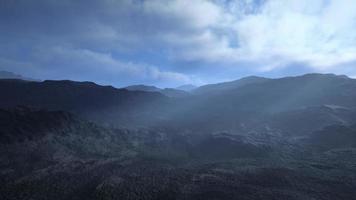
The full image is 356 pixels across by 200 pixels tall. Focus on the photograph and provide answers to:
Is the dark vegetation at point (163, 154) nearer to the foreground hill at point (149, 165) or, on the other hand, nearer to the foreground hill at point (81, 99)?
the foreground hill at point (149, 165)

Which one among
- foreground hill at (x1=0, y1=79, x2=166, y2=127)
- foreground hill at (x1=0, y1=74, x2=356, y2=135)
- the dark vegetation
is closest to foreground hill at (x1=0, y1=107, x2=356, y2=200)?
the dark vegetation

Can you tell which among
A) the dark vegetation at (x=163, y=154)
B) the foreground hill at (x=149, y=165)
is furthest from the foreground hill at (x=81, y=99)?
the foreground hill at (x=149, y=165)

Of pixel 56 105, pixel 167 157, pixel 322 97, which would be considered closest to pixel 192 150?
pixel 167 157

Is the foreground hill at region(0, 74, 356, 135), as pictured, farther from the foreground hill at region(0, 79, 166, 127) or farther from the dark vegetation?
the dark vegetation

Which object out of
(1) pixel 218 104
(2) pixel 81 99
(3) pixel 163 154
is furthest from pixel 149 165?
(1) pixel 218 104

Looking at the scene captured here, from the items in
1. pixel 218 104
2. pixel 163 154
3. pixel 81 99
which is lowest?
pixel 163 154

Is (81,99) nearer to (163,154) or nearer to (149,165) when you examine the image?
(163,154)

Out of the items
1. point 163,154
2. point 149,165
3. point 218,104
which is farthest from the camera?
point 218,104

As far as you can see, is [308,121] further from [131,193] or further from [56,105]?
[56,105]
